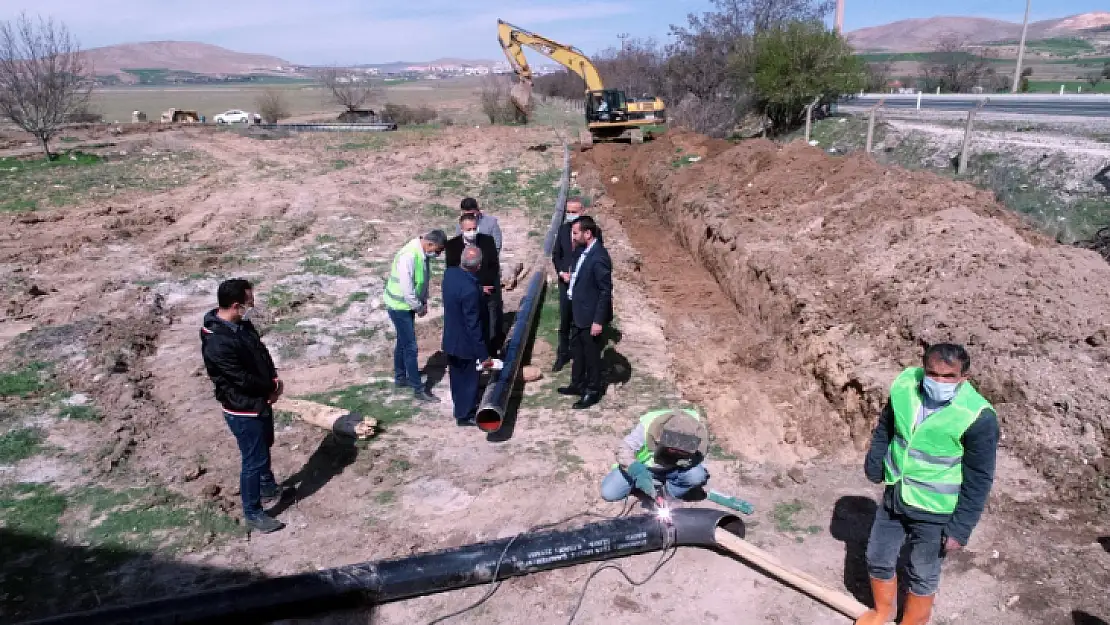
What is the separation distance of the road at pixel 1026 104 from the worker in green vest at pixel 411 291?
21.9 metres

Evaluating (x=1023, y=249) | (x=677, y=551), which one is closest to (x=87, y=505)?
(x=677, y=551)

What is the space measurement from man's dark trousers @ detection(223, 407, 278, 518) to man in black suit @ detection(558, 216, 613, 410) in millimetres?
3063

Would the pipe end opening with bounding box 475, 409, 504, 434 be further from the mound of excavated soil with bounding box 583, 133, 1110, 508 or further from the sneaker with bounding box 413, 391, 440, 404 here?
the mound of excavated soil with bounding box 583, 133, 1110, 508

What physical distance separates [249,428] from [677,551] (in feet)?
10.5

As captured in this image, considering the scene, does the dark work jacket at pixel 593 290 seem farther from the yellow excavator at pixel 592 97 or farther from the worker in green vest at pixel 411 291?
the yellow excavator at pixel 592 97

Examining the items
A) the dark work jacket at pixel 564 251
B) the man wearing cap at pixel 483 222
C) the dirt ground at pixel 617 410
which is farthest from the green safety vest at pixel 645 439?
the man wearing cap at pixel 483 222

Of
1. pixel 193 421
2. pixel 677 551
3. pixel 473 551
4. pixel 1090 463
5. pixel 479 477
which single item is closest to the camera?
pixel 473 551

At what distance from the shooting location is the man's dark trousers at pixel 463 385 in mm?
6473

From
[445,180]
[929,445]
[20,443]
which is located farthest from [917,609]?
[445,180]

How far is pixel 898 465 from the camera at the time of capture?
3.74 metres

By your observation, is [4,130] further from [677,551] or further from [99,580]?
[677,551]

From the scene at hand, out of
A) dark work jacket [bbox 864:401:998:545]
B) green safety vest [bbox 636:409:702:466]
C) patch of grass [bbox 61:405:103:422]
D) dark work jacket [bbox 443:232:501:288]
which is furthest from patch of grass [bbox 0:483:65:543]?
dark work jacket [bbox 864:401:998:545]

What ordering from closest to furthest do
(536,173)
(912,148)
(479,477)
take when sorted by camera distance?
(479,477) < (912,148) < (536,173)

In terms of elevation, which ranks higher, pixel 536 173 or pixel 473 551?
pixel 536 173
